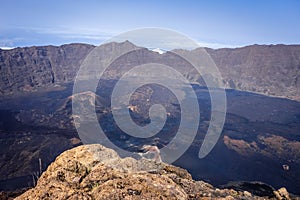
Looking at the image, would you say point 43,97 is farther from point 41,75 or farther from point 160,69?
point 160,69

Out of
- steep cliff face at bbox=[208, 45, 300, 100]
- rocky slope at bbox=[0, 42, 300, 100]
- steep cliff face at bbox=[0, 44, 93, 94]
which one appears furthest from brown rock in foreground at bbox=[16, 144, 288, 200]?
steep cliff face at bbox=[208, 45, 300, 100]

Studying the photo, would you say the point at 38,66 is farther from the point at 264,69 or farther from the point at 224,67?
the point at 264,69

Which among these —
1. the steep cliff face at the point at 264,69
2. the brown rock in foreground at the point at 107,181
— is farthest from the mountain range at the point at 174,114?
the brown rock in foreground at the point at 107,181

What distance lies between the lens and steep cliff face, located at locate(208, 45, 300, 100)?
76625mm

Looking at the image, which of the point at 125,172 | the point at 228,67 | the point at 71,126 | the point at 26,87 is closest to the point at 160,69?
the point at 228,67

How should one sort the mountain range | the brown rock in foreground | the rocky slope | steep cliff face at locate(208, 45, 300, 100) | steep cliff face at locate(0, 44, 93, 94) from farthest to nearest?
steep cliff face at locate(208, 45, 300, 100)
the rocky slope
steep cliff face at locate(0, 44, 93, 94)
the mountain range
the brown rock in foreground

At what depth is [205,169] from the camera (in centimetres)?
2614

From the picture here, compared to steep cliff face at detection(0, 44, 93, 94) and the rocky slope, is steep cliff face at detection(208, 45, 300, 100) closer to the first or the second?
the rocky slope

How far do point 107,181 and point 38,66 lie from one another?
277 feet

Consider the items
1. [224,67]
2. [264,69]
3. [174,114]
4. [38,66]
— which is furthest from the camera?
[224,67]

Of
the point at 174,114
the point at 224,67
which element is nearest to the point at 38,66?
the point at 174,114

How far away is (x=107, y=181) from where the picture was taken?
4.59 m

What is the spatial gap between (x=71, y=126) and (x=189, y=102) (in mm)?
29235

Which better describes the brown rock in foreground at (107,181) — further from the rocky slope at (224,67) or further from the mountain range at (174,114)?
the rocky slope at (224,67)
